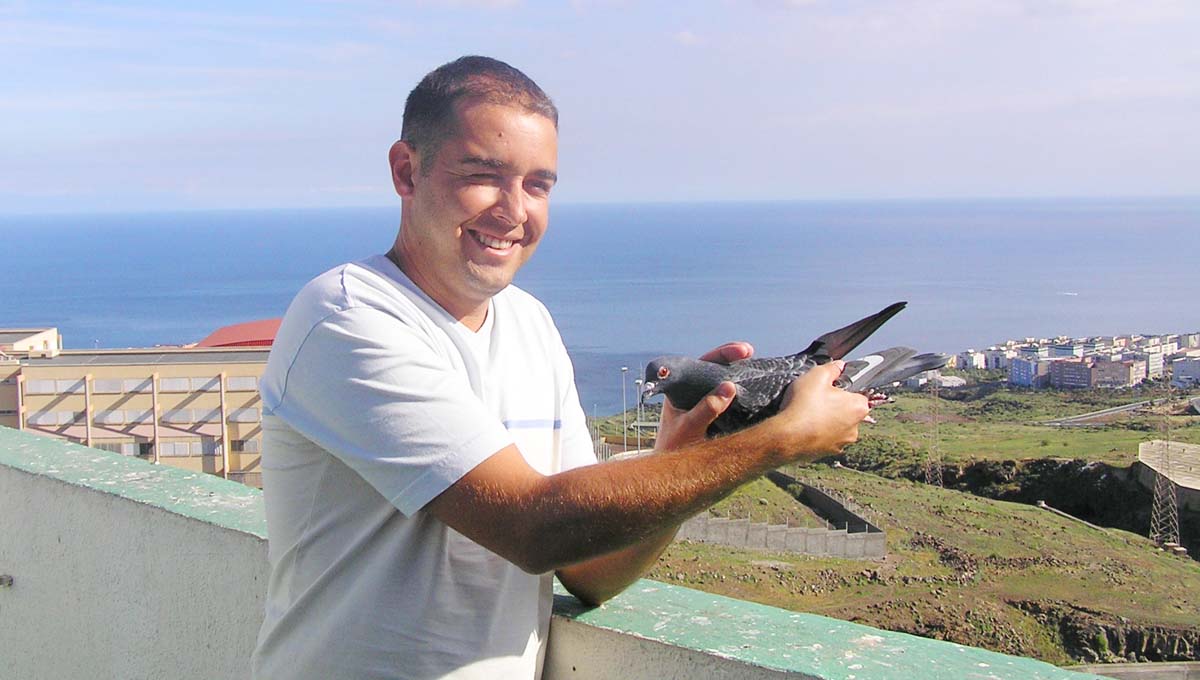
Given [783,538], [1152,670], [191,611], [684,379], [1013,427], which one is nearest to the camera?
[684,379]

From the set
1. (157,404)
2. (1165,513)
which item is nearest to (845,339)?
(157,404)

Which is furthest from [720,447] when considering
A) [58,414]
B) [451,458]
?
[58,414]

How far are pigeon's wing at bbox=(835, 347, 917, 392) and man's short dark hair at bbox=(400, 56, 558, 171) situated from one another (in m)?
0.86

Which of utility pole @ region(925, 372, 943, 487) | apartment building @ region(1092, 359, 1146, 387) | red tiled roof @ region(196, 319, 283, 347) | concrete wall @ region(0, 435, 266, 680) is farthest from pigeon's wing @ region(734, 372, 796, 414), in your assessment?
apartment building @ region(1092, 359, 1146, 387)

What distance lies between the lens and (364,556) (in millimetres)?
1446

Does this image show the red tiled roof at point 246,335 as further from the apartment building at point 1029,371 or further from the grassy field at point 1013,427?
the apartment building at point 1029,371

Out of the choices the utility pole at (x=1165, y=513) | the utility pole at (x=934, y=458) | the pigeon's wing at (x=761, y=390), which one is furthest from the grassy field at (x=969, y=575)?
the pigeon's wing at (x=761, y=390)

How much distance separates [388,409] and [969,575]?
2129 centimetres

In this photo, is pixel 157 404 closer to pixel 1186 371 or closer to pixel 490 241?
pixel 490 241

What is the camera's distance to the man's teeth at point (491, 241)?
1559 mm

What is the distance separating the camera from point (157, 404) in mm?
12750

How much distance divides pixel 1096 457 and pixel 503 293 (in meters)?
32.6

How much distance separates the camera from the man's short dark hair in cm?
154

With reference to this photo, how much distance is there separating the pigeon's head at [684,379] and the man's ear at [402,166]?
0.64 metres
